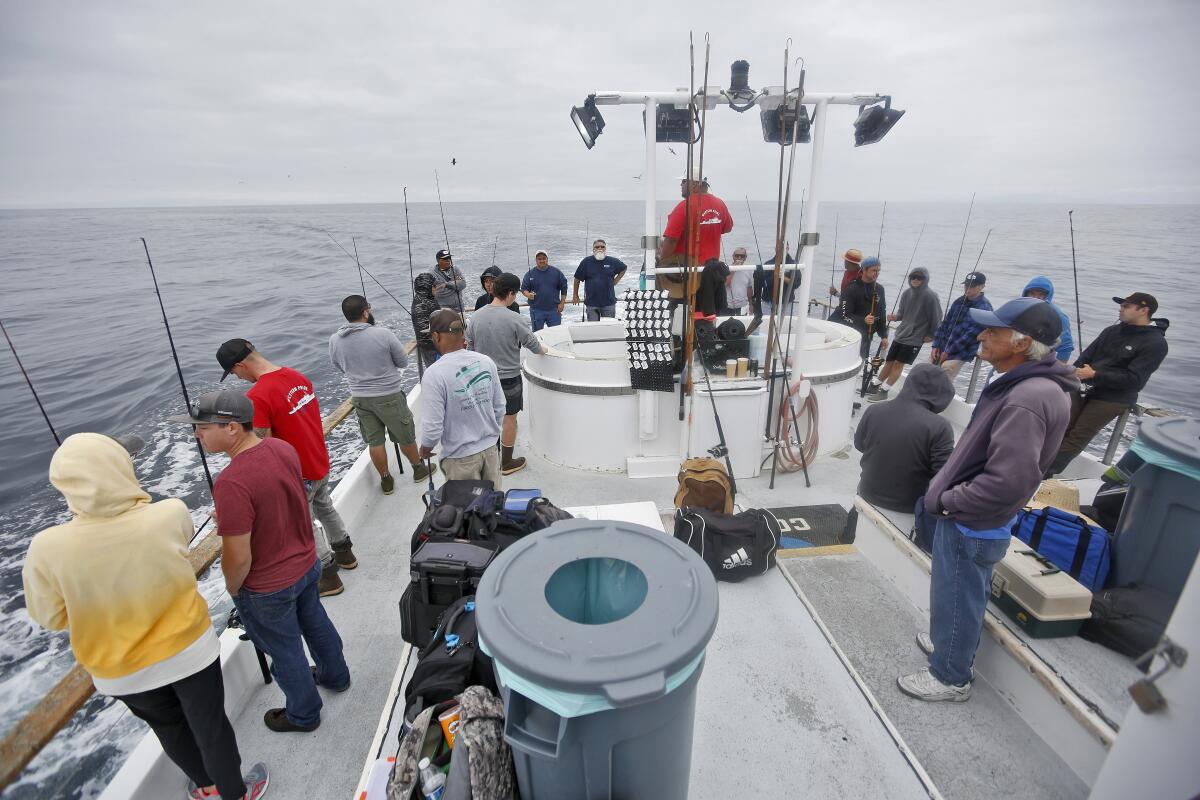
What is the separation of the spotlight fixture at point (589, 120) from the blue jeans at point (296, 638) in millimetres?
3345

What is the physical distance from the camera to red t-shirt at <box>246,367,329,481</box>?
110 inches

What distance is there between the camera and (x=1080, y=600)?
226 centimetres

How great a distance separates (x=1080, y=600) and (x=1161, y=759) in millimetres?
1122

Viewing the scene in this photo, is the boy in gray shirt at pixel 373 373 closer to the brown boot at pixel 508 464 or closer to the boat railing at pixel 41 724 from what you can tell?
the brown boot at pixel 508 464

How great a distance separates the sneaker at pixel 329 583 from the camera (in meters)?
3.29

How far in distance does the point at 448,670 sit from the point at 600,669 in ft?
2.76

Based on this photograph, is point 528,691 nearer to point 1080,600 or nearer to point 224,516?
point 224,516

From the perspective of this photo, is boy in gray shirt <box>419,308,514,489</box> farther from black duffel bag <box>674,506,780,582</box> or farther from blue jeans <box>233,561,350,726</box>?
black duffel bag <box>674,506,780,582</box>

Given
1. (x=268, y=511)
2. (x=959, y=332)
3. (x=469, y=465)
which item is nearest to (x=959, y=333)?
(x=959, y=332)

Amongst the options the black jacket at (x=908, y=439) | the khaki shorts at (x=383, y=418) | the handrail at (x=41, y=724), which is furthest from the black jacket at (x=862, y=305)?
the handrail at (x=41, y=724)

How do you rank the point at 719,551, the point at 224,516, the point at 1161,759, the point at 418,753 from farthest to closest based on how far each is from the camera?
1. the point at 719,551
2. the point at 224,516
3. the point at 418,753
4. the point at 1161,759

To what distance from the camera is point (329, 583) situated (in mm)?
3307

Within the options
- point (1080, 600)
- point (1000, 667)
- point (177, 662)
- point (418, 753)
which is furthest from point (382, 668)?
point (1080, 600)

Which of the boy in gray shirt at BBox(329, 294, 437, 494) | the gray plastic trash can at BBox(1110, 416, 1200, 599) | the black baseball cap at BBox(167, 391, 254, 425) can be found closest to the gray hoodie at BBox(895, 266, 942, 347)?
the gray plastic trash can at BBox(1110, 416, 1200, 599)
